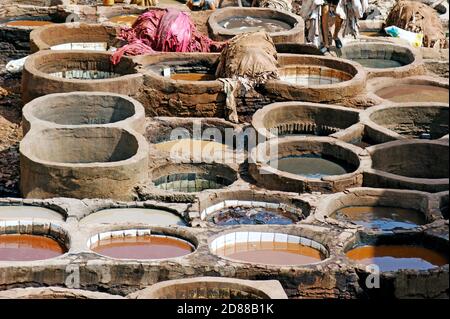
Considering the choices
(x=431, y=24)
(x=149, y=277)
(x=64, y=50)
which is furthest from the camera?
(x=431, y=24)

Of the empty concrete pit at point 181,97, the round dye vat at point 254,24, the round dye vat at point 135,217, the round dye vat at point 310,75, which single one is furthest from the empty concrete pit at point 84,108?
the round dye vat at point 254,24

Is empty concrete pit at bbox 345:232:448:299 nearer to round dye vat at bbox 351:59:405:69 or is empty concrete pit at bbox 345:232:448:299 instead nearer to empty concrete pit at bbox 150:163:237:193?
empty concrete pit at bbox 150:163:237:193

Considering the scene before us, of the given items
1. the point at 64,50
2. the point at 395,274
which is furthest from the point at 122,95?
the point at 395,274

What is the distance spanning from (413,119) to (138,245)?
21.2 ft

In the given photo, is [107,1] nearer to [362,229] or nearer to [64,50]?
[64,50]

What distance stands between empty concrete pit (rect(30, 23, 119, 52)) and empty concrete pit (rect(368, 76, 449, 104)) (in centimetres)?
520

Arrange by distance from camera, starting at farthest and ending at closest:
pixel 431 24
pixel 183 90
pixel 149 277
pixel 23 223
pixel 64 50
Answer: pixel 431 24
pixel 64 50
pixel 183 90
pixel 23 223
pixel 149 277

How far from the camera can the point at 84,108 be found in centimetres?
2023

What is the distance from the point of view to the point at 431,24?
26.0 meters

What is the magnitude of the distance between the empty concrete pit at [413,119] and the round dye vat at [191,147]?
2398 mm

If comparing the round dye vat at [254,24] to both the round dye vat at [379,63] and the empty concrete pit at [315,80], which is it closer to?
the round dye vat at [379,63]

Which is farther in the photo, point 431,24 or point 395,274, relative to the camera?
point 431,24

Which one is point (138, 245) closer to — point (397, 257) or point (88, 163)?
point (88, 163)
